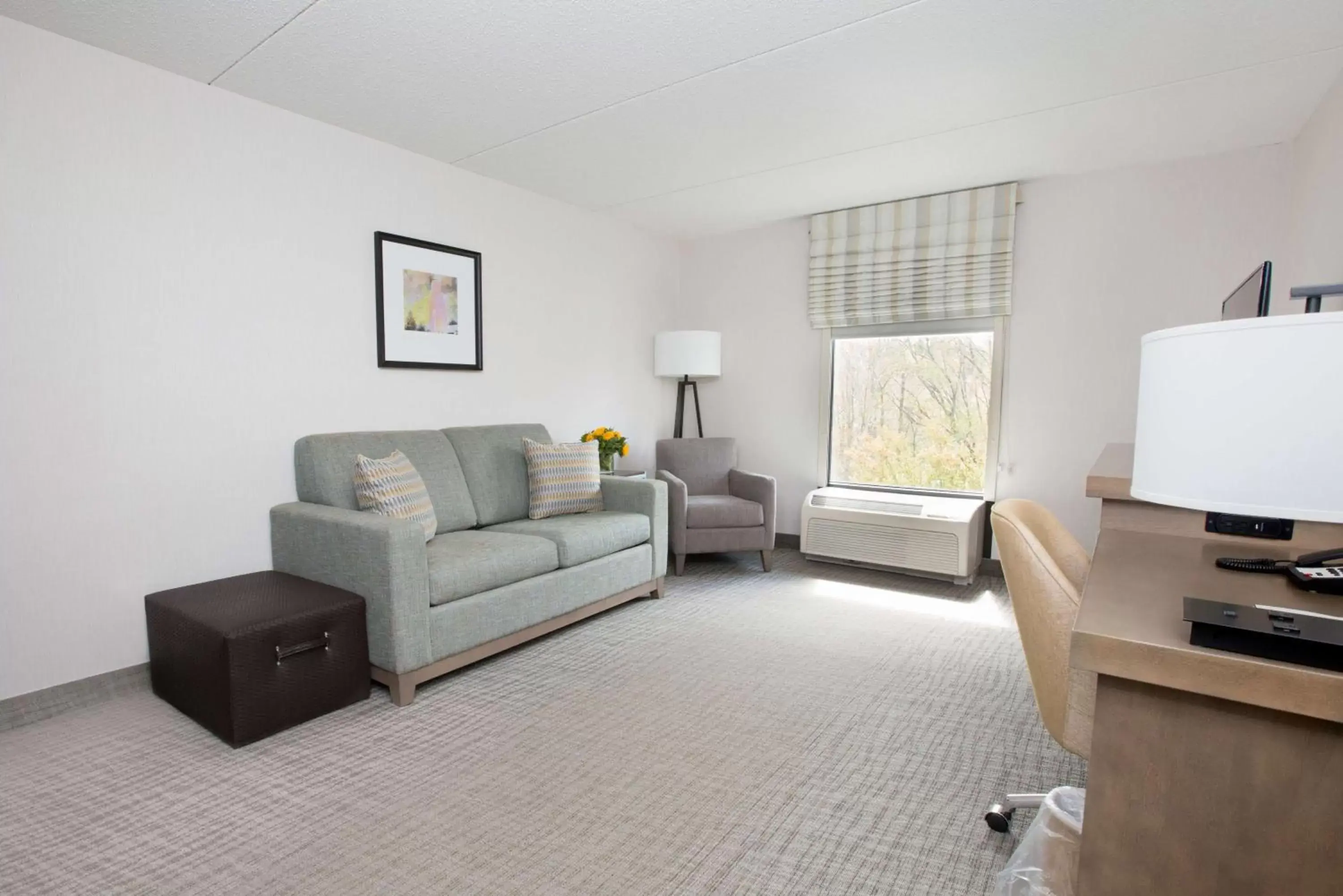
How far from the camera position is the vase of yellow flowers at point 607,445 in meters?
4.25

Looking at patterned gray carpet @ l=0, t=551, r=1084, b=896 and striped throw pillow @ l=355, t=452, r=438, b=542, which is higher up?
striped throw pillow @ l=355, t=452, r=438, b=542

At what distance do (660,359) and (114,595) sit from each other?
339 cm

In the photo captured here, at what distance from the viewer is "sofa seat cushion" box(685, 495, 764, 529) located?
4223 mm

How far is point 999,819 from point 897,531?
8.16ft

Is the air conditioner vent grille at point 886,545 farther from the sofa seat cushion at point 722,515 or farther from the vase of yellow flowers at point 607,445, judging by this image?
the vase of yellow flowers at point 607,445

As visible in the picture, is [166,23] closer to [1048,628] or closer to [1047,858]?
[1048,628]

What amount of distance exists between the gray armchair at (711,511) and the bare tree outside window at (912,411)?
75cm

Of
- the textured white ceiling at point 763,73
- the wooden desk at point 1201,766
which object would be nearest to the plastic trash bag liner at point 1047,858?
the wooden desk at point 1201,766

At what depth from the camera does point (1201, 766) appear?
96cm

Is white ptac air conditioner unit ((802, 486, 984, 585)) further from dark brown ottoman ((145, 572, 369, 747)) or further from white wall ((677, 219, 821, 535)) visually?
dark brown ottoman ((145, 572, 369, 747))

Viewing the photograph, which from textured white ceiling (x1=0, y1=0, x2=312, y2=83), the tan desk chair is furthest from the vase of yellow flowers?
the tan desk chair

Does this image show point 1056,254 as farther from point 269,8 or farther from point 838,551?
point 269,8

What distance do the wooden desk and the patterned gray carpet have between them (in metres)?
0.71

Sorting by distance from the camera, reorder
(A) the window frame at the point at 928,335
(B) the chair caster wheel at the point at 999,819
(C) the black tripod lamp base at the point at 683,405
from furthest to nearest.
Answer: (C) the black tripod lamp base at the point at 683,405, (A) the window frame at the point at 928,335, (B) the chair caster wheel at the point at 999,819
